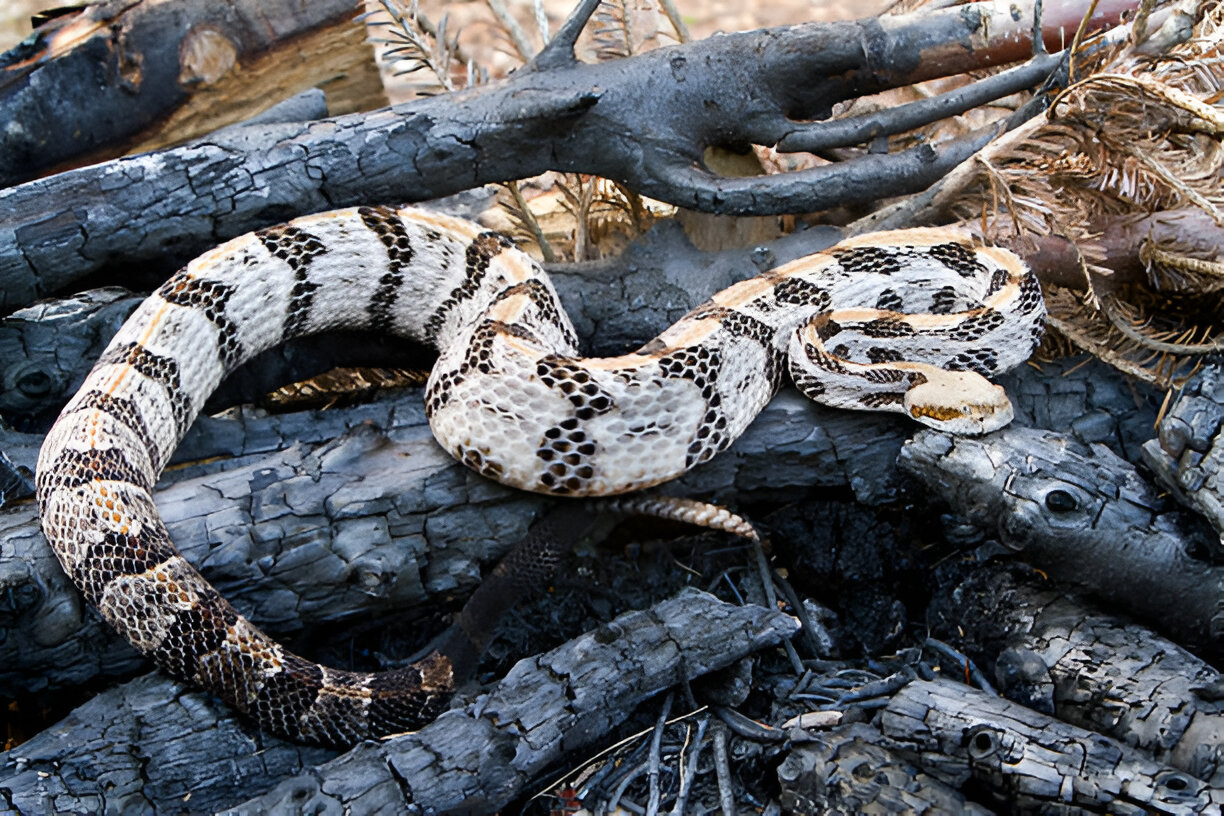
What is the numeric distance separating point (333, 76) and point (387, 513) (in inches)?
123

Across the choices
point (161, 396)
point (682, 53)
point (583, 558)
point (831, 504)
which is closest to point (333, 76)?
point (682, 53)

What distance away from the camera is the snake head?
336 centimetres

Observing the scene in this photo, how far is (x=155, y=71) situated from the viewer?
4797 millimetres

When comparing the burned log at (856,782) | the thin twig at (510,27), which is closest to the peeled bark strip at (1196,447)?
the burned log at (856,782)

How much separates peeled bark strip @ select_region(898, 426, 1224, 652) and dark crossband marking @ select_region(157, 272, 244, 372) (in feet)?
9.10

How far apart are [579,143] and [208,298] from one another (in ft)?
5.56

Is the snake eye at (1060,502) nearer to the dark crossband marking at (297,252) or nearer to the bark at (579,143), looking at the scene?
the bark at (579,143)

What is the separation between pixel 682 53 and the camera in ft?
14.5

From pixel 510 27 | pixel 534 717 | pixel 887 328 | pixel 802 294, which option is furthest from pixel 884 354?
pixel 510 27

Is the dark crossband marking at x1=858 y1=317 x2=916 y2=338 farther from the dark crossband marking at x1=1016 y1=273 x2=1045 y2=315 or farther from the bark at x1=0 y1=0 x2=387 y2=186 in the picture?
the bark at x1=0 y1=0 x2=387 y2=186

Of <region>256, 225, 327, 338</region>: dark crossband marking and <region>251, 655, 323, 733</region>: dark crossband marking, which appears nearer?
<region>251, 655, 323, 733</region>: dark crossband marking

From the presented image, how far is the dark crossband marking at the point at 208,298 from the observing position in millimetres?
3814

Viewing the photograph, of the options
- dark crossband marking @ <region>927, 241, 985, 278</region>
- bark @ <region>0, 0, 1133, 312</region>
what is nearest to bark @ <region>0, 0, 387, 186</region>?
bark @ <region>0, 0, 1133, 312</region>

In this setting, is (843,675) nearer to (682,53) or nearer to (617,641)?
(617,641)
